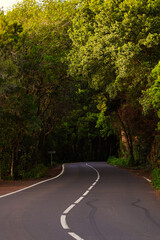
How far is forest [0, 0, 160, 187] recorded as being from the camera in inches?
838

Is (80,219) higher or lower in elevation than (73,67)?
lower

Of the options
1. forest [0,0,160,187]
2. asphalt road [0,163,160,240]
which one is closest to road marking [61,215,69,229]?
asphalt road [0,163,160,240]

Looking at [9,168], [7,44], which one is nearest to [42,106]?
[9,168]

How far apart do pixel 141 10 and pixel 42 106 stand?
68.6ft

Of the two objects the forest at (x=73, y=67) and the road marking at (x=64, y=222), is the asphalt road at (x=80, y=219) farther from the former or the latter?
the forest at (x=73, y=67)

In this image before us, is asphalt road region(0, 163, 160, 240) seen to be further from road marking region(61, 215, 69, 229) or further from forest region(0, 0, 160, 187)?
forest region(0, 0, 160, 187)

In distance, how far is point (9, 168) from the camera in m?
30.9

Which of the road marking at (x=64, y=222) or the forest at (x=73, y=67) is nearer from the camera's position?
the road marking at (x=64, y=222)

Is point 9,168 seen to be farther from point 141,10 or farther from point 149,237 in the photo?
point 149,237

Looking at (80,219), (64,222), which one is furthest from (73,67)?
(64,222)

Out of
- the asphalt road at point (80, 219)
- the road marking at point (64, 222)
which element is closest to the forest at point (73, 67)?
the asphalt road at point (80, 219)

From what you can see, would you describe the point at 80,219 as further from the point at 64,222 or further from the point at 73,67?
the point at 73,67

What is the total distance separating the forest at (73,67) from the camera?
21297 millimetres

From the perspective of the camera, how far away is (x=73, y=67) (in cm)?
2453
